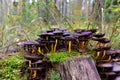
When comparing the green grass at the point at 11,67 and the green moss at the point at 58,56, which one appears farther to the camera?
the green grass at the point at 11,67

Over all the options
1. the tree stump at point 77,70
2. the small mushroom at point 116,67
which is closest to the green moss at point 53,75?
the tree stump at point 77,70

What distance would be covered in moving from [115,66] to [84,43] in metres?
0.51

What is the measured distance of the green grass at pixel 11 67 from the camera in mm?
2785

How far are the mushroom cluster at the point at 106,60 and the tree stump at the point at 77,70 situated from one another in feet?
0.63

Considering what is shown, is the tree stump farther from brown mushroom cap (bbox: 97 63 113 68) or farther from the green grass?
the green grass

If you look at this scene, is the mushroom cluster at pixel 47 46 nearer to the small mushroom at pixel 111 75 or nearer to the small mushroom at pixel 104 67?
the small mushroom at pixel 104 67

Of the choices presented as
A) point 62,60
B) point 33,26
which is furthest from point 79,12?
point 62,60

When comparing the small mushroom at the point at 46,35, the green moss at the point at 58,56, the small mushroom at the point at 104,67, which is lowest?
the small mushroom at the point at 104,67

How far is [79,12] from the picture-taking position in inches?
211

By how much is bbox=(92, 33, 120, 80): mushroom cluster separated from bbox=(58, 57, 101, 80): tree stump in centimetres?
19

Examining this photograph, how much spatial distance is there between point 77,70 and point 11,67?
0.93m

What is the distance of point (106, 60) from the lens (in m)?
2.82

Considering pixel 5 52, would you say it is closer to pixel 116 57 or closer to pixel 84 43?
pixel 84 43

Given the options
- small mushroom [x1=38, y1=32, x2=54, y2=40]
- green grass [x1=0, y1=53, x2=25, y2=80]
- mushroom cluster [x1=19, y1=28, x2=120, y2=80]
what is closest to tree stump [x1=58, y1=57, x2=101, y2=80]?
mushroom cluster [x1=19, y1=28, x2=120, y2=80]
